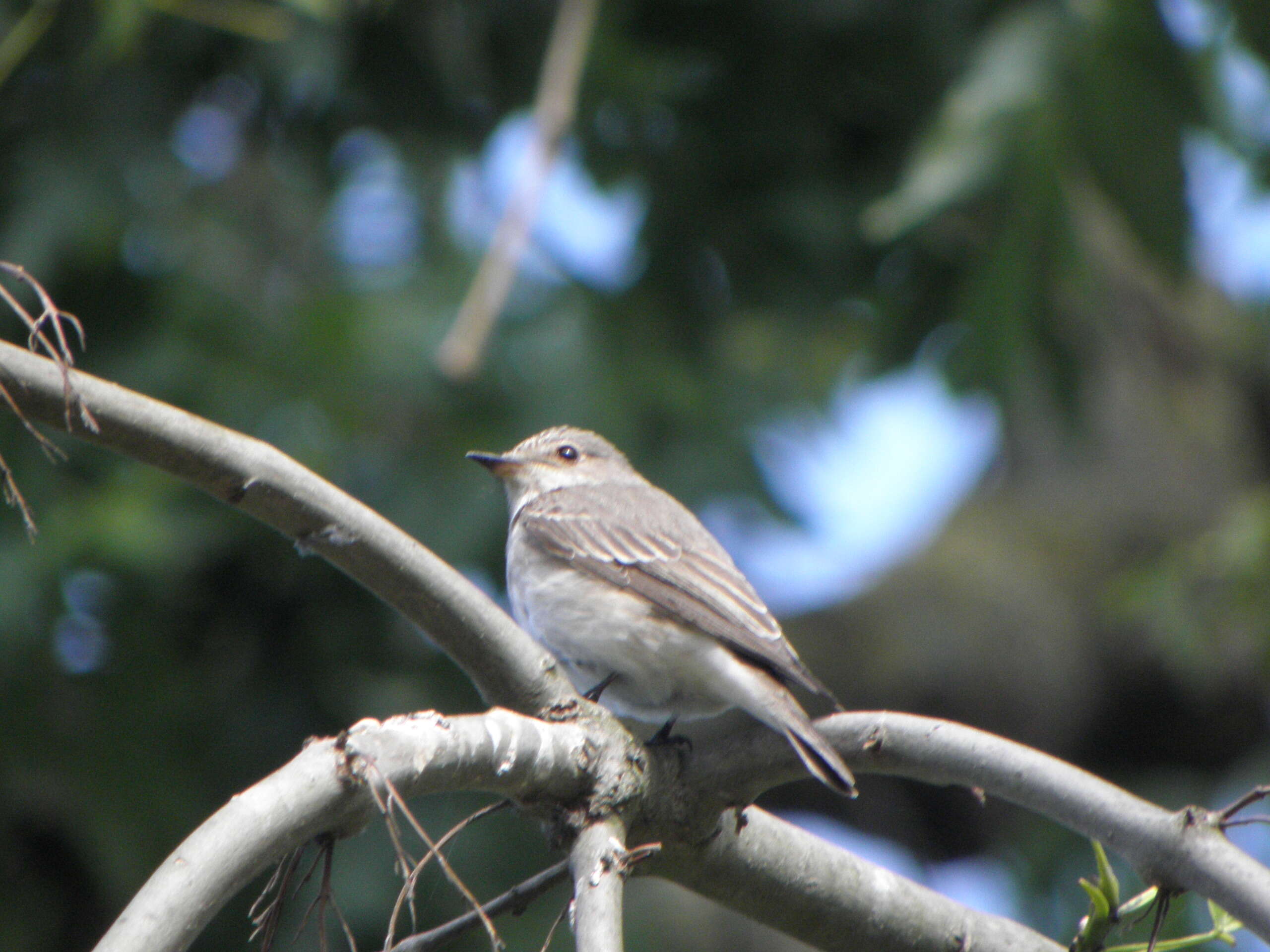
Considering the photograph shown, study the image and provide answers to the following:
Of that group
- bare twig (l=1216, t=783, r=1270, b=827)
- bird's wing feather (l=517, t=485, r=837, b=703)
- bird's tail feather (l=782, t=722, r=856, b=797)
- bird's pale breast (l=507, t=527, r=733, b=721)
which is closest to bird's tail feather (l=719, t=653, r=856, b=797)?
bird's tail feather (l=782, t=722, r=856, b=797)

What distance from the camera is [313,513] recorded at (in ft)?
7.61

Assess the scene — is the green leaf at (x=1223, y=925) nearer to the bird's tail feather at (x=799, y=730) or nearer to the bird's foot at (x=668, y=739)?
the bird's tail feather at (x=799, y=730)

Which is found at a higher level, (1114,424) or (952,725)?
(1114,424)

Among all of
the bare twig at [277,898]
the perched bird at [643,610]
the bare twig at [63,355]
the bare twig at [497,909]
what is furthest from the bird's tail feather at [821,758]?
the bare twig at [63,355]

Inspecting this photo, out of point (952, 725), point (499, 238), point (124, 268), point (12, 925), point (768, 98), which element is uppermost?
point (768, 98)

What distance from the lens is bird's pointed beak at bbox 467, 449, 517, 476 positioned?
4.70m

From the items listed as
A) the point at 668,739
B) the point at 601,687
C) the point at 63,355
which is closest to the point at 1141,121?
the point at 601,687

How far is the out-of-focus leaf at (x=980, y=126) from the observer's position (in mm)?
4508

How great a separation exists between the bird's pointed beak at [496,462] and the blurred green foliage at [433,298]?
0.65 m

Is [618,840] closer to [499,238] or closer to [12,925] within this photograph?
[499,238]

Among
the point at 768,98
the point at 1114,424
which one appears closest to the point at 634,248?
the point at 768,98

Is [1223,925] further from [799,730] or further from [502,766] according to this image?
[502,766]

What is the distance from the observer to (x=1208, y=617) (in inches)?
240

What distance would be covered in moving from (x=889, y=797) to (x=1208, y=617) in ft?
8.89
